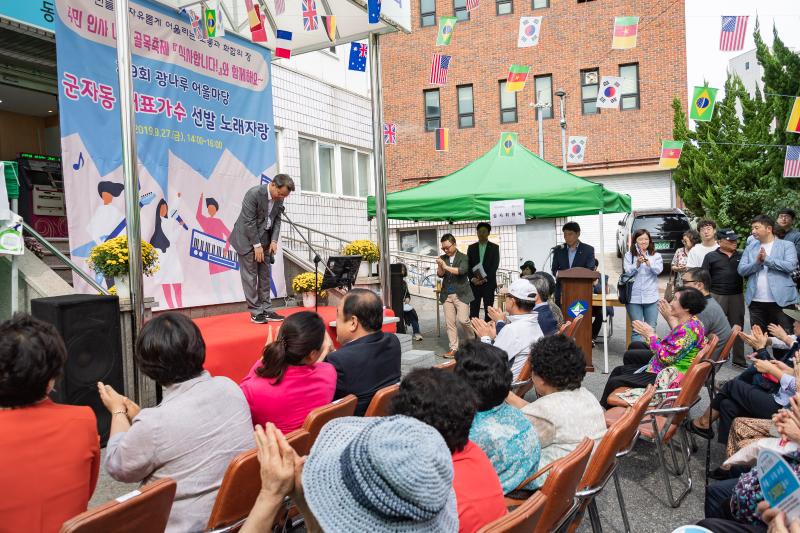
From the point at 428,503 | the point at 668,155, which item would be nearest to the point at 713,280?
the point at 668,155

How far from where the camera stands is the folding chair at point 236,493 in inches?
70.4

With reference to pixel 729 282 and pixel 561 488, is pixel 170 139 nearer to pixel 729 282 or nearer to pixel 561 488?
pixel 561 488

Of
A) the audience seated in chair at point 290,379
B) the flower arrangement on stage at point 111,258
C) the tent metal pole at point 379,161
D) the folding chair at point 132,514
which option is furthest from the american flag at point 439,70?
the folding chair at point 132,514

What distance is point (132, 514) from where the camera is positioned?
1468 mm

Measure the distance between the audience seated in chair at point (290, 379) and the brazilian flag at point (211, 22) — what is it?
486 cm

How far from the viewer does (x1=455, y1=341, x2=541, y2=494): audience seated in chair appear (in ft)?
7.19

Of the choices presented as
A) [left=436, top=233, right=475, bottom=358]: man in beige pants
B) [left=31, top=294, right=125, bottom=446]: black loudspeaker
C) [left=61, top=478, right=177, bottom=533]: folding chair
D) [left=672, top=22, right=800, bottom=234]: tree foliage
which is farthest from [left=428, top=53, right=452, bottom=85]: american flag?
[left=672, top=22, right=800, bottom=234]: tree foliage

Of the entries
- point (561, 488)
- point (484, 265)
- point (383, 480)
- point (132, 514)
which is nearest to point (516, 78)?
point (484, 265)

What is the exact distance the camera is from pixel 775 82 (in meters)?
13.6

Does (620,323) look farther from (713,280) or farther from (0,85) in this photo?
(0,85)

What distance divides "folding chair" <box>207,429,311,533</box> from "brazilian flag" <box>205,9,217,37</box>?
5.73 meters

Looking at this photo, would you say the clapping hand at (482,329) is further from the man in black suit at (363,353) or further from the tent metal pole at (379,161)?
the tent metal pole at (379,161)

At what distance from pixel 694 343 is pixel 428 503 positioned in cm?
363

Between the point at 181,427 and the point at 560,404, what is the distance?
1629 millimetres
